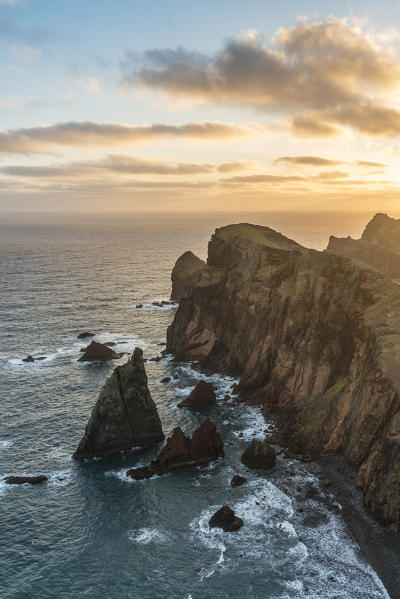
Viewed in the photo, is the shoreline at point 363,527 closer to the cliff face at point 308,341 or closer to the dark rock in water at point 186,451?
the cliff face at point 308,341

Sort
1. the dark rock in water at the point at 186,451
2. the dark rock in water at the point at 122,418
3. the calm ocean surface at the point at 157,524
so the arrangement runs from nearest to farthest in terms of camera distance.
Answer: the calm ocean surface at the point at 157,524 → the dark rock in water at the point at 186,451 → the dark rock in water at the point at 122,418

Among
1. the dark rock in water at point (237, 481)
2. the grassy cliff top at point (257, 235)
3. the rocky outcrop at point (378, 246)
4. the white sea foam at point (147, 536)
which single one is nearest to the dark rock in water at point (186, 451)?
the dark rock in water at point (237, 481)

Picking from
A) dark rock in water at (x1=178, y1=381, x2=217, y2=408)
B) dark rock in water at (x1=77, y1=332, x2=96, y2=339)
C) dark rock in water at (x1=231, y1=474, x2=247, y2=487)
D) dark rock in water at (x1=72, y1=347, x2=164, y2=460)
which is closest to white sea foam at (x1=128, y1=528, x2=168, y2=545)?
dark rock in water at (x1=231, y1=474, x2=247, y2=487)

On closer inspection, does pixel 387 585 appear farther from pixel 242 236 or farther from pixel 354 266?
pixel 242 236

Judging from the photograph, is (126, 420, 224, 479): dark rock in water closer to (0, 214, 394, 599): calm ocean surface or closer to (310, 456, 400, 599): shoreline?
(0, 214, 394, 599): calm ocean surface

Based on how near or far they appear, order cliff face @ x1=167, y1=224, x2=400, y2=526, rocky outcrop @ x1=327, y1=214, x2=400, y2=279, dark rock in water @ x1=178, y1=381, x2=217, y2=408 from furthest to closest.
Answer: rocky outcrop @ x1=327, y1=214, x2=400, y2=279 → dark rock in water @ x1=178, y1=381, x2=217, y2=408 → cliff face @ x1=167, y1=224, x2=400, y2=526

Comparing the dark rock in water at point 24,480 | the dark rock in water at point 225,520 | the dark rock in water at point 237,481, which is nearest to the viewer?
the dark rock in water at point 225,520
